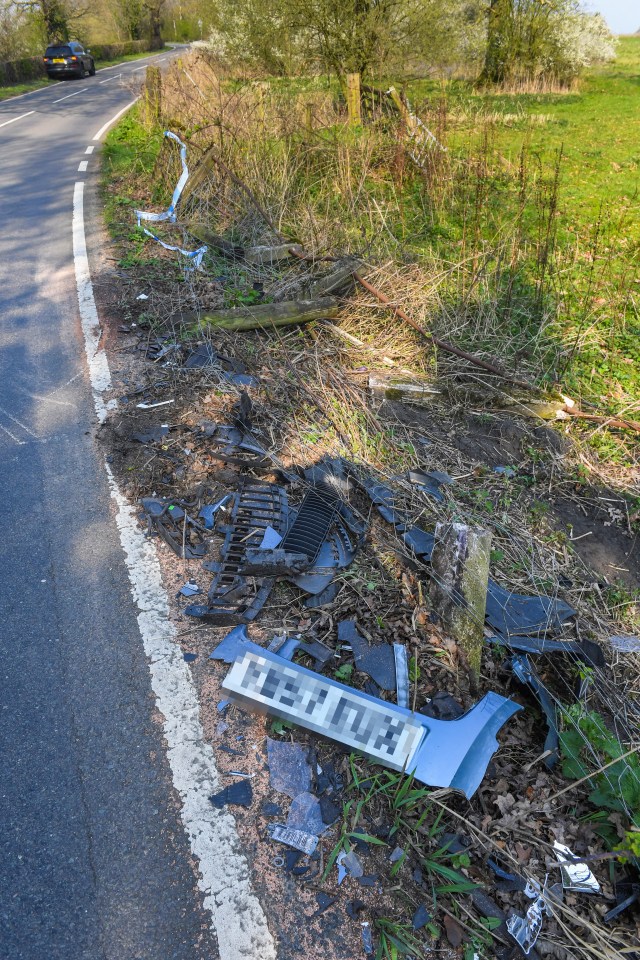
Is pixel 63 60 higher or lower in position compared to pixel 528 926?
higher

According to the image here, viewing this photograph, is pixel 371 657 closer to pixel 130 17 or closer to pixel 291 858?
pixel 291 858

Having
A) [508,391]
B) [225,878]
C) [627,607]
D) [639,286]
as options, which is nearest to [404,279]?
[508,391]

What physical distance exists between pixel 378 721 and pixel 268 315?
13.6 feet

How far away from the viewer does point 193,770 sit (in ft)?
8.12

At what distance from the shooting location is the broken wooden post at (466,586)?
3014 mm

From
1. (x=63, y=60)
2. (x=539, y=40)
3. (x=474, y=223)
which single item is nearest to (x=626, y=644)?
(x=474, y=223)

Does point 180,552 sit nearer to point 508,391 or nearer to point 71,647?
point 71,647

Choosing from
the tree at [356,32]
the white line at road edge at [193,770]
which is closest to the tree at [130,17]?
the tree at [356,32]

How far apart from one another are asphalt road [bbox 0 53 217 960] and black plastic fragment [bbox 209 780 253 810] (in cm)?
A: 16

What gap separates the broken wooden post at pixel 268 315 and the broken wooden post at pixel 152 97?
324 inches

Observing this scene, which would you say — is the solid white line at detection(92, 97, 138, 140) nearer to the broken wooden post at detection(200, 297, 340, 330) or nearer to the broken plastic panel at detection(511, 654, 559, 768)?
the broken wooden post at detection(200, 297, 340, 330)

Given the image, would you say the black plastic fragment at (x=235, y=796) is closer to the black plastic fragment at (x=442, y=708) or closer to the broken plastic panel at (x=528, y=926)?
the black plastic fragment at (x=442, y=708)

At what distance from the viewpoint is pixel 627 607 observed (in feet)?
12.9

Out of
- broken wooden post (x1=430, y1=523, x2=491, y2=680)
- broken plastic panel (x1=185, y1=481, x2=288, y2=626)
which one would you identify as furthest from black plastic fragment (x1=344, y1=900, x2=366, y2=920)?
broken plastic panel (x1=185, y1=481, x2=288, y2=626)
